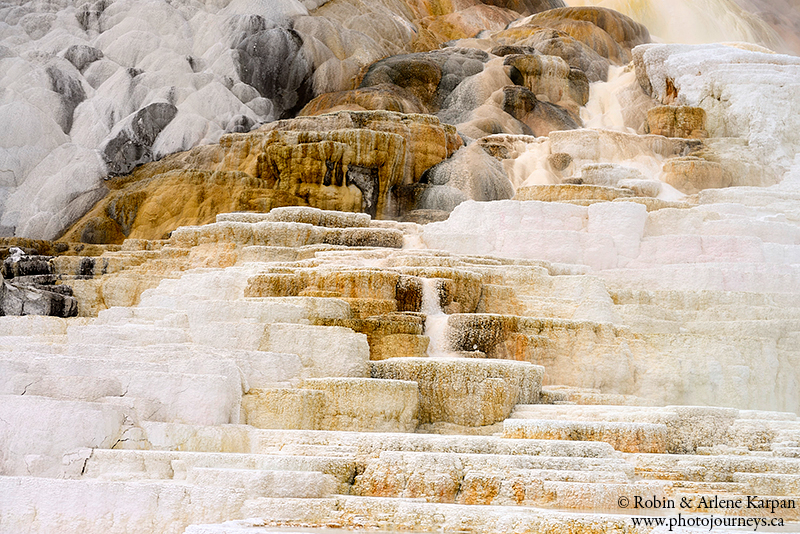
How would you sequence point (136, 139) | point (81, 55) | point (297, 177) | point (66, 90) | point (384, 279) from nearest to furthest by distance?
point (384, 279), point (297, 177), point (136, 139), point (66, 90), point (81, 55)

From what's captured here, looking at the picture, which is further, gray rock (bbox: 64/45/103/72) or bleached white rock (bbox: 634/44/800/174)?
gray rock (bbox: 64/45/103/72)

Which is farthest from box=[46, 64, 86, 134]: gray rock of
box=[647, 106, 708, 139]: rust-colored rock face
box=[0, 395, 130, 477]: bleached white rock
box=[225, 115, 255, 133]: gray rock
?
box=[0, 395, 130, 477]: bleached white rock

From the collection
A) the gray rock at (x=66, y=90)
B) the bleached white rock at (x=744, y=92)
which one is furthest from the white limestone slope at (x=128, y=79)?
the bleached white rock at (x=744, y=92)

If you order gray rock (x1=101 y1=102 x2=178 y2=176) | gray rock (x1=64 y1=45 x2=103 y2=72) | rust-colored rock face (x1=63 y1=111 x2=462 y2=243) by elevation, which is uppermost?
gray rock (x1=64 y1=45 x2=103 y2=72)

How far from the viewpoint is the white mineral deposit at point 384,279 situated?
545 centimetres

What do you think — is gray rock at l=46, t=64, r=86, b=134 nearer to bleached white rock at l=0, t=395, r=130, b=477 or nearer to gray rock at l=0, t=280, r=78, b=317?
gray rock at l=0, t=280, r=78, b=317

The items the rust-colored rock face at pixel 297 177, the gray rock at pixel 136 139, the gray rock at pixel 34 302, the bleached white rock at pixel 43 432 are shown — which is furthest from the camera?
the gray rock at pixel 136 139

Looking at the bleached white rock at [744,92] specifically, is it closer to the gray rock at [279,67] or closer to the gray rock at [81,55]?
the gray rock at [279,67]

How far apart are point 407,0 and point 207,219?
50.8ft

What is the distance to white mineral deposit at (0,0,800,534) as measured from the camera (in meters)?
5.45

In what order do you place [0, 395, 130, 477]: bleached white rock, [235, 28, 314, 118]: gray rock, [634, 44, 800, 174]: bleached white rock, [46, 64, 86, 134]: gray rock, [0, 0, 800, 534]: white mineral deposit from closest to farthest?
[0, 0, 800, 534]: white mineral deposit
[0, 395, 130, 477]: bleached white rock
[634, 44, 800, 174]: bleached white rock
[46, 64, 86, 134]: gray rock
[235, 28, 314, 118]: gray rock

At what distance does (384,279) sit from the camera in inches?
375

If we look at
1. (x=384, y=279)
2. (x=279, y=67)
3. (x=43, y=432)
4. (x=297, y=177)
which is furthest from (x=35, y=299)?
(x=279, y=67)

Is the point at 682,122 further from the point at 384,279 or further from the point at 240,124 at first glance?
the point at 384,279
